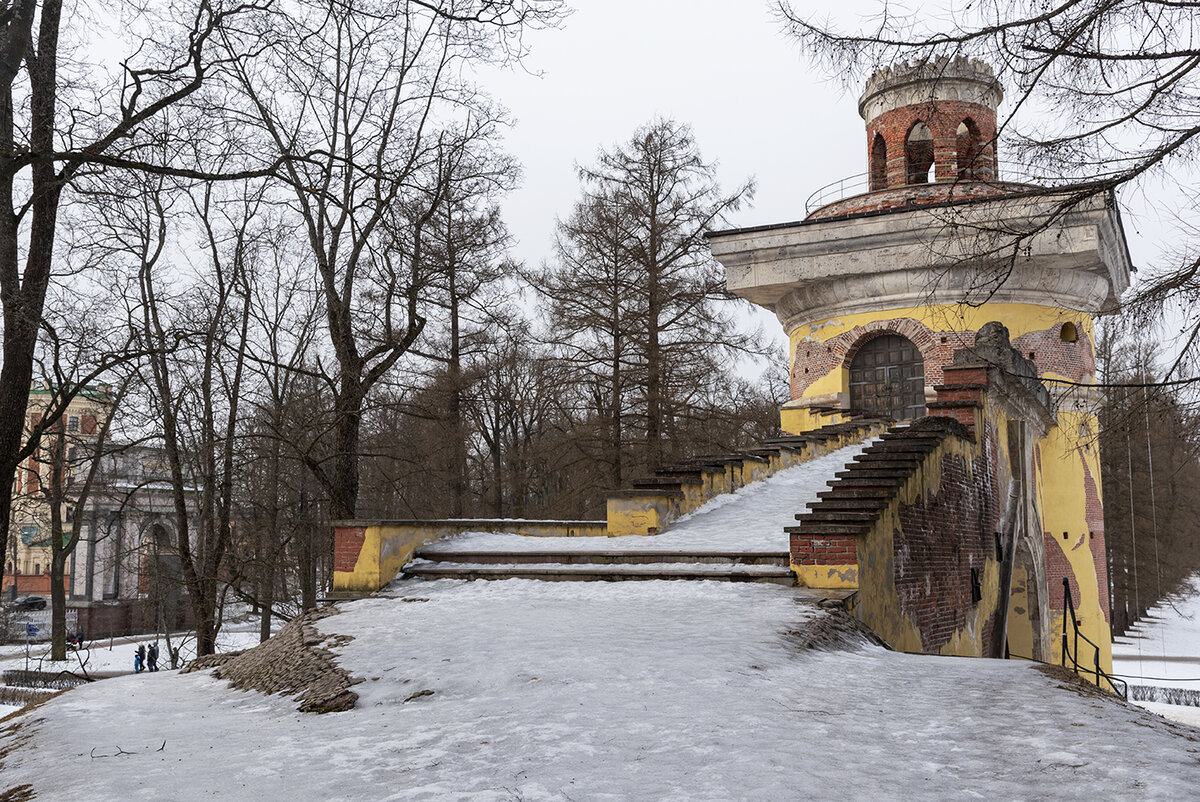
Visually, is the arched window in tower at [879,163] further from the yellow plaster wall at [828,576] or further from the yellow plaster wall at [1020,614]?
the yellow plaster wall at [828,576]

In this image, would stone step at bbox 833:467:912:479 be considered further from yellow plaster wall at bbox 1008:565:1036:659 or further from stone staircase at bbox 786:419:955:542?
yellow plaster wall at bbox 1008:565:1036:659

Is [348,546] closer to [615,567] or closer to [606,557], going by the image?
[606,557]

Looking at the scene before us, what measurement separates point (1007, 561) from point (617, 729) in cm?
1196

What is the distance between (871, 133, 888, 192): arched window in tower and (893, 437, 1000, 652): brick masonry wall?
583 inches

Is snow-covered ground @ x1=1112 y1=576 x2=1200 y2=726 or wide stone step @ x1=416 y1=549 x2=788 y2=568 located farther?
snow-covered ground @ x1=1112 y1=576 x2=1200 y2=726

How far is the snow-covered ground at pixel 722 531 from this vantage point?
10438 mm

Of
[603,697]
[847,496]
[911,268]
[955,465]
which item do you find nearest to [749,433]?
[911,268]

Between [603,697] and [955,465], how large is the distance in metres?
7.63

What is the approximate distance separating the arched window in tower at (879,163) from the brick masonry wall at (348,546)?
2027cm

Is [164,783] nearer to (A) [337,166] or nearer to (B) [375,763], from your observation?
(B) [375,763]

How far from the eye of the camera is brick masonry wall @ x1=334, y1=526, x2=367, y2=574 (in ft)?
33.6

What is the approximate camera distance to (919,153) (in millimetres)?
26625

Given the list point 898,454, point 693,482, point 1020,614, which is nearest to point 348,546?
point 693,482

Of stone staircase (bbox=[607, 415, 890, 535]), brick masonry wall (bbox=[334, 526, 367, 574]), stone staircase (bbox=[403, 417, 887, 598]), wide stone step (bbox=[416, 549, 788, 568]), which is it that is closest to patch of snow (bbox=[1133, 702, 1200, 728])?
stone staircase (bbox=[607, 415, 890, 535])
